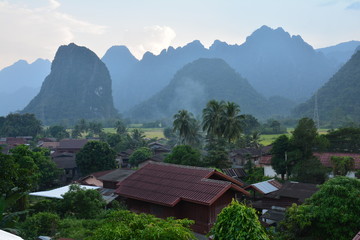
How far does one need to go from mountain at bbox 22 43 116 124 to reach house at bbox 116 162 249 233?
426 feet

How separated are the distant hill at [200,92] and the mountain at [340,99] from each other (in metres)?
46.6

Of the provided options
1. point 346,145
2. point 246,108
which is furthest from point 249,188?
point 246,108

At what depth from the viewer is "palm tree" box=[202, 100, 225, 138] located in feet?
122

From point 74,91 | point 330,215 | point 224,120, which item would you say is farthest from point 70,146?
point 74,91

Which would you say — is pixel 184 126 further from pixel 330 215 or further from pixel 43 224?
pixel 330 215

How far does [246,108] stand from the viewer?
144m

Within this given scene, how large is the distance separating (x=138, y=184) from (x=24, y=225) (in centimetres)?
584

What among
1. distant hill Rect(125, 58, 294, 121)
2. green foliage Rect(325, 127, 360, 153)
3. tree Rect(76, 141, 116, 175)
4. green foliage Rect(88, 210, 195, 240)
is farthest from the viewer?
distant hill Rect(125, 58, 294, 121)

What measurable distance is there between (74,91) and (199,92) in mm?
62690

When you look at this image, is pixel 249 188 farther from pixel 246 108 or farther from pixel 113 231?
pixel 246 108

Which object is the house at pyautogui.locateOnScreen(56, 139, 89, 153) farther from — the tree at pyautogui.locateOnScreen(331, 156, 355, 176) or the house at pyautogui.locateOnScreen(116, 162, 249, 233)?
the tree at pyautogui.locateOnScreen(331, 156, 355, 176)

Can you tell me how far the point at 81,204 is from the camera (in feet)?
58.8

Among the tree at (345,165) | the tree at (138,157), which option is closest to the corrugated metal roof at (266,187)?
the tree at (345,165)

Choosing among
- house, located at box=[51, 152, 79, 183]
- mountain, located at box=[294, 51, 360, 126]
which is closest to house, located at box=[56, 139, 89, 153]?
house, located at box=[51, 152, 79, 183]
